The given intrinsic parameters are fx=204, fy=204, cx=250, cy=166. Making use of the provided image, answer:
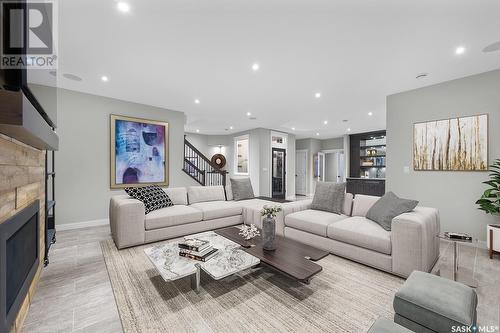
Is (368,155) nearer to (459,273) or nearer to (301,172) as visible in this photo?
(301,172)

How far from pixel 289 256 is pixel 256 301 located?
0.50 meters

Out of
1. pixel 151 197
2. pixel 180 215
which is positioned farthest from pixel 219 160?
pixel 180 215

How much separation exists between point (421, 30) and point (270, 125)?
195 inches

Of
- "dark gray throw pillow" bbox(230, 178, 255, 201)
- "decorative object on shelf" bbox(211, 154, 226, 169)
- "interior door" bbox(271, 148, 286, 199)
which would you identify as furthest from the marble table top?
"decorative object on shelf" bbox(211, 154, 226, 169)

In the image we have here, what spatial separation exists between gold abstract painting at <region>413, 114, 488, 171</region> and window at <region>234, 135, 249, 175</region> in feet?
17.4

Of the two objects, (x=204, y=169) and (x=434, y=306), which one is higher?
(x=204, y=169)

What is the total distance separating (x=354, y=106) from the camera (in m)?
4.93

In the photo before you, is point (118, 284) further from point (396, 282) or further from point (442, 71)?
point (442, 71)

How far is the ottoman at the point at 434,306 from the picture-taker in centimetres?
116

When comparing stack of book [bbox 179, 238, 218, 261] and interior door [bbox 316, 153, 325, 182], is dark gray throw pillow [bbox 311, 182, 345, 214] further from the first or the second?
interior door [bbox 316, 153, 325, 182]

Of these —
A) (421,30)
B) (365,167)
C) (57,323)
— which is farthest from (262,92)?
(365,167)

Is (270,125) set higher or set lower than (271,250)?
higher

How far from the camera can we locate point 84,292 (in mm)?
1958

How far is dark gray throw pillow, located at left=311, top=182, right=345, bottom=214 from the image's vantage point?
3.18 metres
